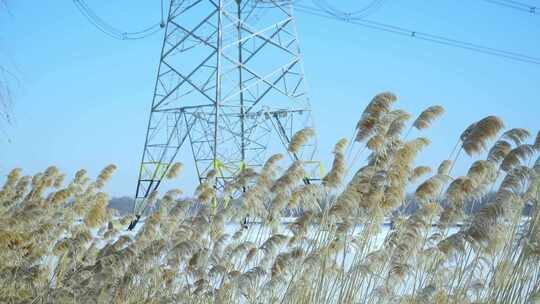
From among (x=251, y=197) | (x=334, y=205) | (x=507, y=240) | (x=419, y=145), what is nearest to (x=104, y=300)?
(x=251, y=197)

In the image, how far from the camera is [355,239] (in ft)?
15.6

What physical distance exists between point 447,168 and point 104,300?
2803 millimetres

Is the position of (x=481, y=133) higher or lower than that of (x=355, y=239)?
higher

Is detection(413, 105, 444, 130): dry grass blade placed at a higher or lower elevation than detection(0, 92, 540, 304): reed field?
higher

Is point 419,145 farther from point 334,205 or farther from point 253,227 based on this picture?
point 253,227

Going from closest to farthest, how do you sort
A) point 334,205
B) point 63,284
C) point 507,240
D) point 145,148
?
point 507,240 < point 334,205 < point 63,284 < point 145,148

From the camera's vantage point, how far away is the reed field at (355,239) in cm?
385

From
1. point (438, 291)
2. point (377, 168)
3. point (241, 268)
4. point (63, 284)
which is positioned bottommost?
point (63, 284)

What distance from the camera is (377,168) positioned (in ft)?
14.7

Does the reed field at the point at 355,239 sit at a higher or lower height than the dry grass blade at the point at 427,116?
lower

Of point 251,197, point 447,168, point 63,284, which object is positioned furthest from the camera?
point 63,284

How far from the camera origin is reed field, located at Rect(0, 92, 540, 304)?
3.85 meters

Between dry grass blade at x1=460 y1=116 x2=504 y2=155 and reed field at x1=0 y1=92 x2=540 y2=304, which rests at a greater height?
dry grass blade at x1=460 y1=116 x2=504 y2=155

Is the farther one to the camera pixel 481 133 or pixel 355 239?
Answer: pixel 355 239
